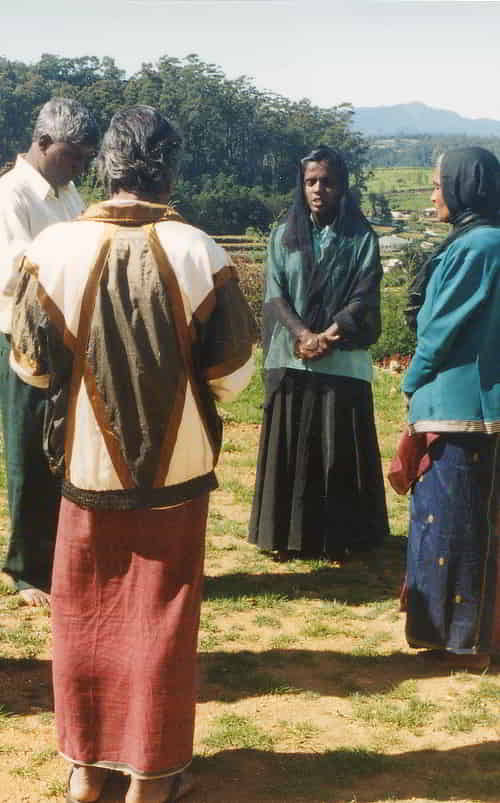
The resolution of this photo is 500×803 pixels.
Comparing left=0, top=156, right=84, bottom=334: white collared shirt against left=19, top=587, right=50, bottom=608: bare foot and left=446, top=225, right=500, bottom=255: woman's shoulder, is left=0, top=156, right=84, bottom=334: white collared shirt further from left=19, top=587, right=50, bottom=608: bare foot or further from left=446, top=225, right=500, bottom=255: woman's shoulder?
left=446, top=225, right=500, bottom=255: woman's shoulder

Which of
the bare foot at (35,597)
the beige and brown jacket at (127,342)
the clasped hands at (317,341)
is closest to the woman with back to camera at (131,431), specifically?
the beige and brown jacket at (127,342)

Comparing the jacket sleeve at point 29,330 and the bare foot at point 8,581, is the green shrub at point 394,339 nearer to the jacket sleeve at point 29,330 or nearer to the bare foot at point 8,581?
the bare foot at point 8,581

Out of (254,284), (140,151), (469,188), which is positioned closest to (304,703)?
(469,188)

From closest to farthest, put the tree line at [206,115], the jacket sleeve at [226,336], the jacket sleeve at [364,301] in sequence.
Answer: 1. the jacket sleeve at [226,336]
2. the jacket sleeve at [364,301]
3. the tree line at [206,115]

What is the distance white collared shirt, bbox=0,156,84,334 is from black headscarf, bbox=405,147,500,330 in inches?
64.5

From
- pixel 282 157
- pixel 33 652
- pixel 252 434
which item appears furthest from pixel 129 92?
pixel 33 652

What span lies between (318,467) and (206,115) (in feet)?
170

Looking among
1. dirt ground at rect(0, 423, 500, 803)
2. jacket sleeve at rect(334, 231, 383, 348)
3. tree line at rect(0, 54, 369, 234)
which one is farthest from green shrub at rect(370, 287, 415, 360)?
tree line at rect(0, 54, 369, 234)

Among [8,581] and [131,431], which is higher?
[131,431]

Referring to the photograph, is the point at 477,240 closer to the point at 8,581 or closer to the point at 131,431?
the point at 131,431

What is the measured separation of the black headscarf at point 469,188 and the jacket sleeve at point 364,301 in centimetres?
116

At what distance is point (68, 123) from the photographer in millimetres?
4039

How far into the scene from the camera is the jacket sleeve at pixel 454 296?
373cm

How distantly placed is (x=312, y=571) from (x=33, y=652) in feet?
5.37
